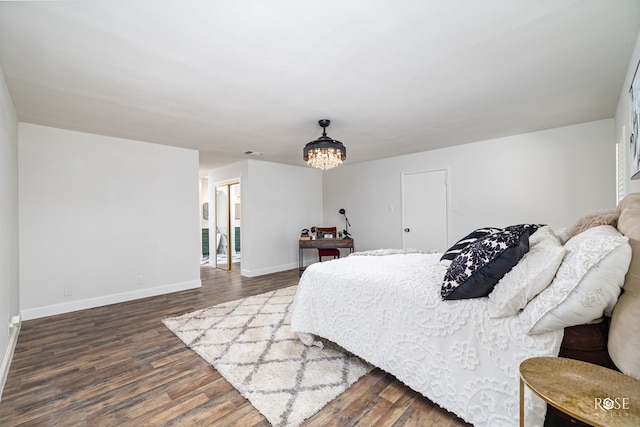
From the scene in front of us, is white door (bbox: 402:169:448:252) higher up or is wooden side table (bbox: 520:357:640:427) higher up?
white door (bbox: 402:169:448:252)

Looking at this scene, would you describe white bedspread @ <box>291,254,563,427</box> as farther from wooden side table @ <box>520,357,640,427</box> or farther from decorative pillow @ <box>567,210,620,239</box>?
decorative pillow @ <box>567,210,620,239</box>

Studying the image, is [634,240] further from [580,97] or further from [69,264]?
[69,264]

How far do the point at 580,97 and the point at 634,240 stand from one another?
7.51 feet

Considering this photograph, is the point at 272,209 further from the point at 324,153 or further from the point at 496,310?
the point at 496,310

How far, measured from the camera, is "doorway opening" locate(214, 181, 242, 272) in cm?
602

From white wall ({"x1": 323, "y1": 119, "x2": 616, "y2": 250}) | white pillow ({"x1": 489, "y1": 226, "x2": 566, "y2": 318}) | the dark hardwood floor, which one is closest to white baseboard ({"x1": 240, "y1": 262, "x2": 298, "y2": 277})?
white wall ({"x1": 323, "y1": 119, "x2": 616, "y2": 250})

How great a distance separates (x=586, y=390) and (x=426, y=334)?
79 centimetres

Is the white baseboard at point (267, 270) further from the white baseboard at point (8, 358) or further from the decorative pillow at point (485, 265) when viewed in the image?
the decorative pillow at point (485, 265)

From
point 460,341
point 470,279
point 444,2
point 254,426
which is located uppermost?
point 444,2

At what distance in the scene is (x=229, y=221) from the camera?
19.8 ft

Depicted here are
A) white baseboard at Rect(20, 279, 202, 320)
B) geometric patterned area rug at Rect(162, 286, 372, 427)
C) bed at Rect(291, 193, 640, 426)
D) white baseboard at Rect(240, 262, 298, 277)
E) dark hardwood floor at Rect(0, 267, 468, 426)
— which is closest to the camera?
bed at Rect(291, 193, 640, 426)

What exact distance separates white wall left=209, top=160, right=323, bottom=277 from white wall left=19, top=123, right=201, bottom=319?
0.99m

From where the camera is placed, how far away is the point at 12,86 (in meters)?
2.30

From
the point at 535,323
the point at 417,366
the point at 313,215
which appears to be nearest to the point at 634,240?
the point at 535,323
